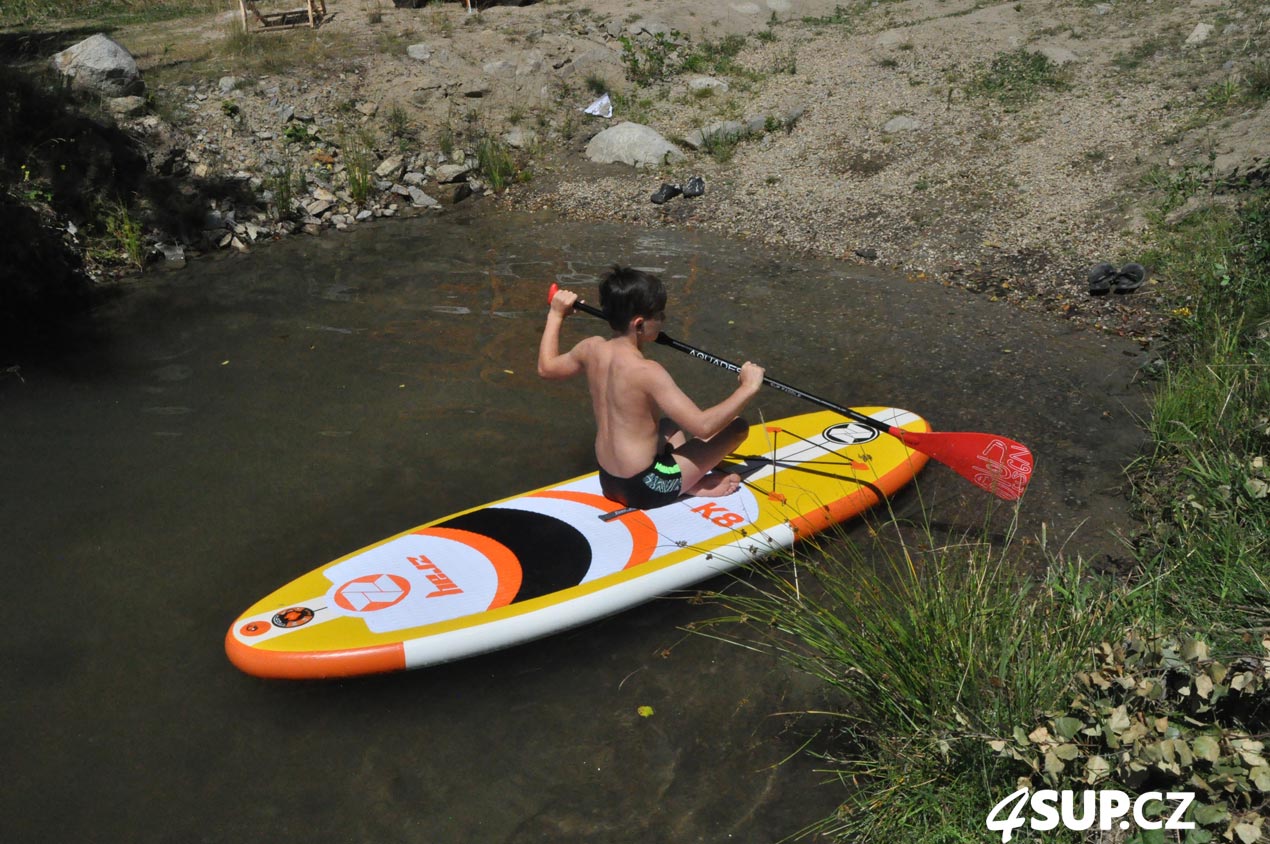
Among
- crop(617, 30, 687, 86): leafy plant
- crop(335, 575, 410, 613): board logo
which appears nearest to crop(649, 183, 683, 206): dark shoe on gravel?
crop(617, 30, 687, 86): leafy plant

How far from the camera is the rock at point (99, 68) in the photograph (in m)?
10.0

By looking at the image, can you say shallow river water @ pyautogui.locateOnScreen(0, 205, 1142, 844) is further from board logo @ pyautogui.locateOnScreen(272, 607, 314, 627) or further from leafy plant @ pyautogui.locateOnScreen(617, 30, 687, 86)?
leafy plant @ pyautogui.locateOnScreen(617, 30, 687, 86)

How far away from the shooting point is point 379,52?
1198 cm

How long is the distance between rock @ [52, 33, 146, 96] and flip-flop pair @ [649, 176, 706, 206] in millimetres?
5587

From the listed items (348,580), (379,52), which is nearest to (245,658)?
(348,580)

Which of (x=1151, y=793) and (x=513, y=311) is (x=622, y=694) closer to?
(x=1151, y=793)

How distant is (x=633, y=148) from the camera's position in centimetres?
1089

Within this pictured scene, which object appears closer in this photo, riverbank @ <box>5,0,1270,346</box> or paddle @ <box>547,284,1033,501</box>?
paddle @ <box>547,284,1033,501</box>

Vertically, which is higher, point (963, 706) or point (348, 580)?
point (963, 706)

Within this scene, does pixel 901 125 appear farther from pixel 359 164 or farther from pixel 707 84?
pixel 359 164

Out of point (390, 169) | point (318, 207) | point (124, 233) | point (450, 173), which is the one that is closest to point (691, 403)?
point (124, 233)

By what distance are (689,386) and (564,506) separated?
6.58 ft

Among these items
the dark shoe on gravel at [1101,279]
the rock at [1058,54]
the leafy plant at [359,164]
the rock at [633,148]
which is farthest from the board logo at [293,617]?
the rock at [1058,54]

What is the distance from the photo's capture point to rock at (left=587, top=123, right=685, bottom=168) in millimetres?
10781
